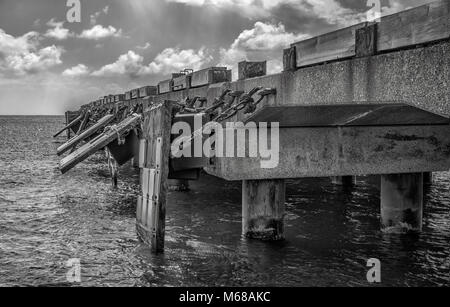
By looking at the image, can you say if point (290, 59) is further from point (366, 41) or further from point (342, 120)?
point (366, 41)

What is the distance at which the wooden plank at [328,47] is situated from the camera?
888cm

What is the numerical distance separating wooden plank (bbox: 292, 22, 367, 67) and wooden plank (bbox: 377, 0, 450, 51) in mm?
551

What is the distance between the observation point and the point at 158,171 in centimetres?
977

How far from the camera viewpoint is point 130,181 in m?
23.5

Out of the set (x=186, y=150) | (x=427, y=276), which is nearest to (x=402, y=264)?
(x=427, y=276)

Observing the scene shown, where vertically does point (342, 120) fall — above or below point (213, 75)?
below

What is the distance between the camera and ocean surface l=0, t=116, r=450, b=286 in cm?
896

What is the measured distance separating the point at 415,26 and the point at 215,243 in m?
5.92

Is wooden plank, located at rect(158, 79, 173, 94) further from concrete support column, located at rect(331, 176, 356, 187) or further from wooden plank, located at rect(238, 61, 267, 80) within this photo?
wooden plank, located at rect(238, 61, 267, 80)

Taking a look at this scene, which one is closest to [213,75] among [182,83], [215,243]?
Result: [182,83]

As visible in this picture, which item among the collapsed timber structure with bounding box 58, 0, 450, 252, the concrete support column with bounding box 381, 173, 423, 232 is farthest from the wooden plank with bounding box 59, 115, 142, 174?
the concrete support column with bounding box 381, 173, 423, 232

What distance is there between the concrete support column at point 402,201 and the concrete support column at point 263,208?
246 centimetres
